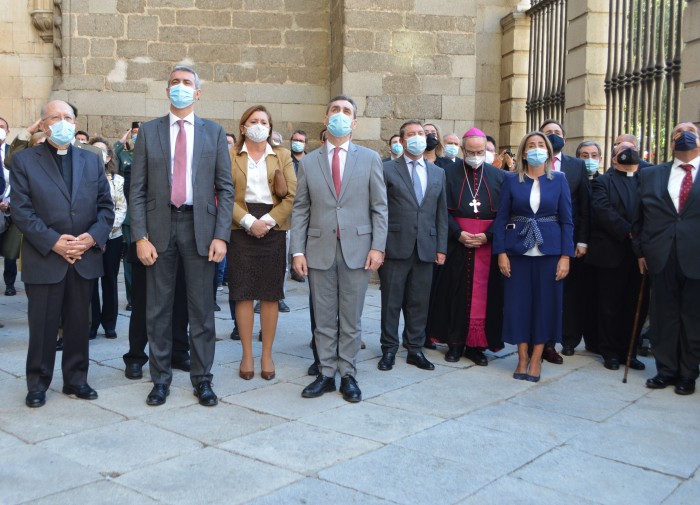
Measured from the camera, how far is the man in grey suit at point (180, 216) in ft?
16.1

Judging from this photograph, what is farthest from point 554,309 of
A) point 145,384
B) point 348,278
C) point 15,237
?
point 15,237

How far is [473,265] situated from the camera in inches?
A: 246

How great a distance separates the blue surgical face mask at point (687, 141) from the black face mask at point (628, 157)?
2.21 ft

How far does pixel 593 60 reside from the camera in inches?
394

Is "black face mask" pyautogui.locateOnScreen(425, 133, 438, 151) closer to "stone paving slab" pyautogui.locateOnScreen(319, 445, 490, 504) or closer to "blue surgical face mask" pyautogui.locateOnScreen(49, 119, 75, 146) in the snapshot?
"blue surgical face mask" pyautogui.locateOnScreen(49, 119, 75, 146)

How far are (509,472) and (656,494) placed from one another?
25.6 inches

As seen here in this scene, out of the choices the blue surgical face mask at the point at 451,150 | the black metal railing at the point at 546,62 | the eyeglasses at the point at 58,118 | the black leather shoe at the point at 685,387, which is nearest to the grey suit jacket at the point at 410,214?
the black leather shoe at the point at 685,387

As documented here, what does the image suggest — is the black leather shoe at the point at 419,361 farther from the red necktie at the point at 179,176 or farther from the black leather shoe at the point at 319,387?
the red necktie at the point at 179,176

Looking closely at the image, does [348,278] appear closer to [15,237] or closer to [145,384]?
[145,384]

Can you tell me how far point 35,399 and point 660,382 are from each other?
13.4 ft

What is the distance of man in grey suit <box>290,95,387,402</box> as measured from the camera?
16.9 ft

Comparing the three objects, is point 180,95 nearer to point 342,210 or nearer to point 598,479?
point 342,210

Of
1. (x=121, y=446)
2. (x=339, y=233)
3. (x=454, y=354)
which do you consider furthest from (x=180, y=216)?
(x=454, y=354)

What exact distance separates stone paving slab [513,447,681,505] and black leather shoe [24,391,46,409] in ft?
9.15
